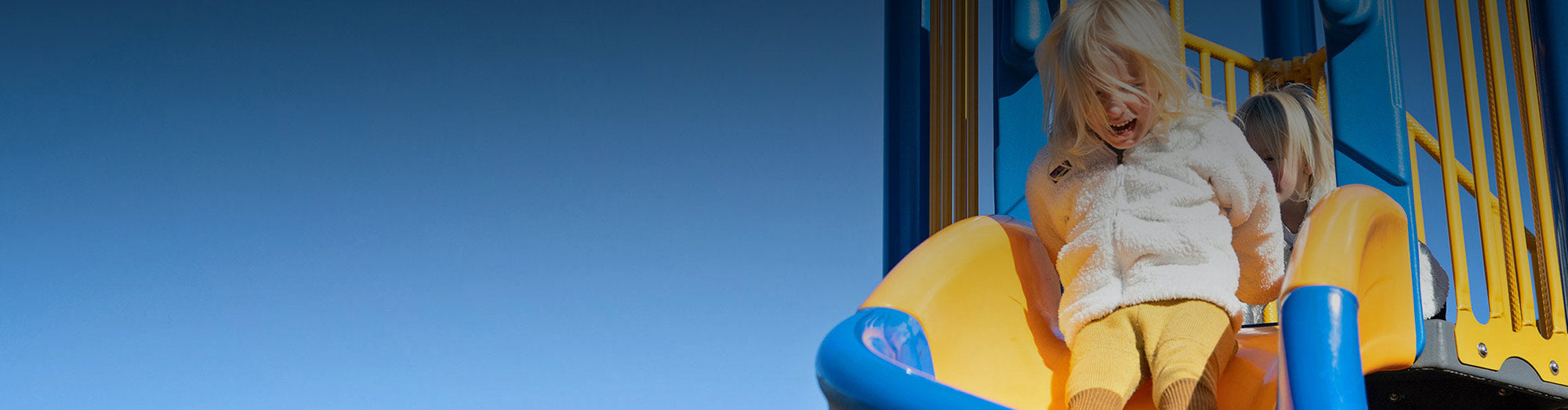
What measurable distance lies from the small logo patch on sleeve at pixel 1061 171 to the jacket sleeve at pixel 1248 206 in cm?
11

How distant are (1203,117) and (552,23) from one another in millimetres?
2619

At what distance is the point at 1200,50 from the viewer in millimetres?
1594

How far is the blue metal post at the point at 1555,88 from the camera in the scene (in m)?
1.15

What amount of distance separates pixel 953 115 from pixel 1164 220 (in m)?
0.51

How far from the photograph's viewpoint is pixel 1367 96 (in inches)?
47.6

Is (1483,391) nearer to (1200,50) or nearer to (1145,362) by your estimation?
(1145,362)

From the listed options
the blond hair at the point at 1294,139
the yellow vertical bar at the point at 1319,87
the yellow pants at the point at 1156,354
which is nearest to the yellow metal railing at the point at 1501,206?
the blond hair at the point at 1294,139

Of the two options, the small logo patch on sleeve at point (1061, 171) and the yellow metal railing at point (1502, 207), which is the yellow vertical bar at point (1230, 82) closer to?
the yellow metal railing at point (1502, 207)

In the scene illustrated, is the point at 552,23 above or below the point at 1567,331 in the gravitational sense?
above

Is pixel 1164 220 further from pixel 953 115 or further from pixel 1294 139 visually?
pixel 953 115

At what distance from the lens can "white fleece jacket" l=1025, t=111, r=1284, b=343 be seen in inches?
42.1

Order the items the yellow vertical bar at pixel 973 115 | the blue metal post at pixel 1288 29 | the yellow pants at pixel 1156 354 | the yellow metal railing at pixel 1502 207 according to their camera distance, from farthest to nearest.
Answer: the blue metal post at pixel 1288 29, the yellow vertical bar at pixel 973 115, the yellow metal railing at pixel 1502 207, the yellow pants at pixel 1156 354

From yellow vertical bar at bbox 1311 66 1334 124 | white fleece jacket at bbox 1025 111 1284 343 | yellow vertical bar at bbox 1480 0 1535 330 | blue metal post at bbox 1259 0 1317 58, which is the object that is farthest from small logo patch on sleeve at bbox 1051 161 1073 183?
blue metal post at bbox 1259 0 1317 58

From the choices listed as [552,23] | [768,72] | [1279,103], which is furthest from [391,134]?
[1279,103]
